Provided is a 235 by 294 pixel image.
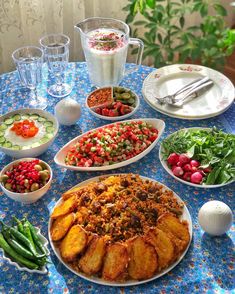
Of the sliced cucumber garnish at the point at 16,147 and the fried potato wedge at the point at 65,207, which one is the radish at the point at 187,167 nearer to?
the fried potato wedge at the point at 65,207

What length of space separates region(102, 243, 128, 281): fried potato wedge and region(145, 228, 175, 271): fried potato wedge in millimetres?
97

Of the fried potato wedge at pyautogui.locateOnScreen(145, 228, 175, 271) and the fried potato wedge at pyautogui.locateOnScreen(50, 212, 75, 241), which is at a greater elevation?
the fried potato wedge at pyautogui.locateOnScreen(145, 228, 175, 271)

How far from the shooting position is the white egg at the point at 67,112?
2014mm

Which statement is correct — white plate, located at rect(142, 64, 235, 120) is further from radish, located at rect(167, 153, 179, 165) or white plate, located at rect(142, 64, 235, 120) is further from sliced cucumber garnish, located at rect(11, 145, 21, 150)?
sliced cucumber garnish, located at rect(11, 145, 21, 150)

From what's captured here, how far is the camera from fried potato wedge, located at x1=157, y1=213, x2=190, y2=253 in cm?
145

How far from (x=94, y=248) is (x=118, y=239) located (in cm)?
9

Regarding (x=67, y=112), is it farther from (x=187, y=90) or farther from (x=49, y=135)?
(x=187, y=90)

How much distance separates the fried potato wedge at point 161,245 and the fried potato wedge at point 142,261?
0.02 m

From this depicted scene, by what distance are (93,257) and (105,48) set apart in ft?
3.75

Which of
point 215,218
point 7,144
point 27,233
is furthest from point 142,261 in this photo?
point 7,144

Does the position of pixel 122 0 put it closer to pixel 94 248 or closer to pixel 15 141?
pixel 15 141

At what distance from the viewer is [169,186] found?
1748 mm

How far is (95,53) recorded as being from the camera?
215 centimetres

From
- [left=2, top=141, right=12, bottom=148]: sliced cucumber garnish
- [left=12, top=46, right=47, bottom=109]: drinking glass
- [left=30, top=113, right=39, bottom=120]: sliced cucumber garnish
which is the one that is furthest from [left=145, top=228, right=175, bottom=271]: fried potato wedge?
[left=12, top=46, right=47, bottom=109]: drinking glass
